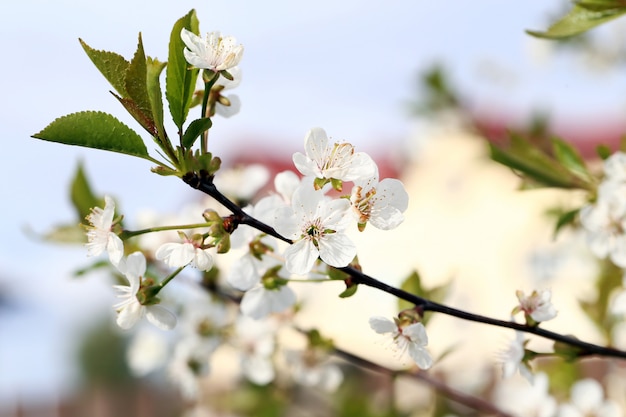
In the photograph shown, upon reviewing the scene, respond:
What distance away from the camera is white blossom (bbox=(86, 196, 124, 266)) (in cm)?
75

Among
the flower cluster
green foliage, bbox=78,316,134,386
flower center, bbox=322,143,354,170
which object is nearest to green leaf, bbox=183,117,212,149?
flower center, bbox=322,143,354,170

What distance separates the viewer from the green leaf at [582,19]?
89 cm

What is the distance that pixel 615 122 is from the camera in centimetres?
820

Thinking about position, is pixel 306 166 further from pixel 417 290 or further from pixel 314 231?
pixel 417 290

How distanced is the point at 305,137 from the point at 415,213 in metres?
7.16

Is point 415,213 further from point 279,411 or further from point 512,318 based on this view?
point 512,318

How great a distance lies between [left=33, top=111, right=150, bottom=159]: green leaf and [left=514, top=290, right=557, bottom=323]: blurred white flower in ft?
1.44

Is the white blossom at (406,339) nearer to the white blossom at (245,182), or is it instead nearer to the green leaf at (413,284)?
the green leaf at (413,284)

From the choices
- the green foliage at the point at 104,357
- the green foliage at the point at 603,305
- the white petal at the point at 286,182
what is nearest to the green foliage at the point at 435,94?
the green foliage at the point at 603,305

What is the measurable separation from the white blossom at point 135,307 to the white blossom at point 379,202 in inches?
9.6

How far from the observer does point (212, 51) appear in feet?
2.34

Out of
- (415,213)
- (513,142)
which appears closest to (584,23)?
(513,142)

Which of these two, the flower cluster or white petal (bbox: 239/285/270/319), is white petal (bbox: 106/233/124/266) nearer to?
white petal (bbox: 239/285/270/319)

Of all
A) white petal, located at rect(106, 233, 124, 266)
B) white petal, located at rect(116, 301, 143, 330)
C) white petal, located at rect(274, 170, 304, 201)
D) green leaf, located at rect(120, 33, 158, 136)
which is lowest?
white petal, located at rect(116, 301, 143, 330)
